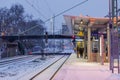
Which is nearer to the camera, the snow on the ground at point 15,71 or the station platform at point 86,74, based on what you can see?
the station platform at point 86,74

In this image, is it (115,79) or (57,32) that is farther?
(57,32)

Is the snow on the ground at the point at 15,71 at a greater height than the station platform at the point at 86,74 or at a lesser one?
lesser

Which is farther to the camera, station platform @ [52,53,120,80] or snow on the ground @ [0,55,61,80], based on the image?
snow on the ground @ [0,55,61,80]

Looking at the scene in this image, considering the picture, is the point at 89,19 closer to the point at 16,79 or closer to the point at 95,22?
the point at 95,22

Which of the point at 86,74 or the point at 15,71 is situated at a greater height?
the point at 86,74

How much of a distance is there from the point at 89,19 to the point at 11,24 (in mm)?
68018

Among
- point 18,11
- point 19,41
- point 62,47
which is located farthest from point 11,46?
point 62,47

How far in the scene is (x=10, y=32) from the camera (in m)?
99.4

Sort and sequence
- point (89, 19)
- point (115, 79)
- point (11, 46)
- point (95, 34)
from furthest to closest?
point (11, 46), point (95, 34), point (89, 19), point (115, 79)

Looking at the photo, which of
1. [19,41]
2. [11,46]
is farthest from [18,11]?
[11,46]

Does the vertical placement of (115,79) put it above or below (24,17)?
below

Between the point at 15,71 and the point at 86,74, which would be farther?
the point at 15,71

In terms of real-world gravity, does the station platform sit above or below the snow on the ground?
above

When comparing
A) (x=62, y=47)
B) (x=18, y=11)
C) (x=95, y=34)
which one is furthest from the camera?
(x=62, y=47)
